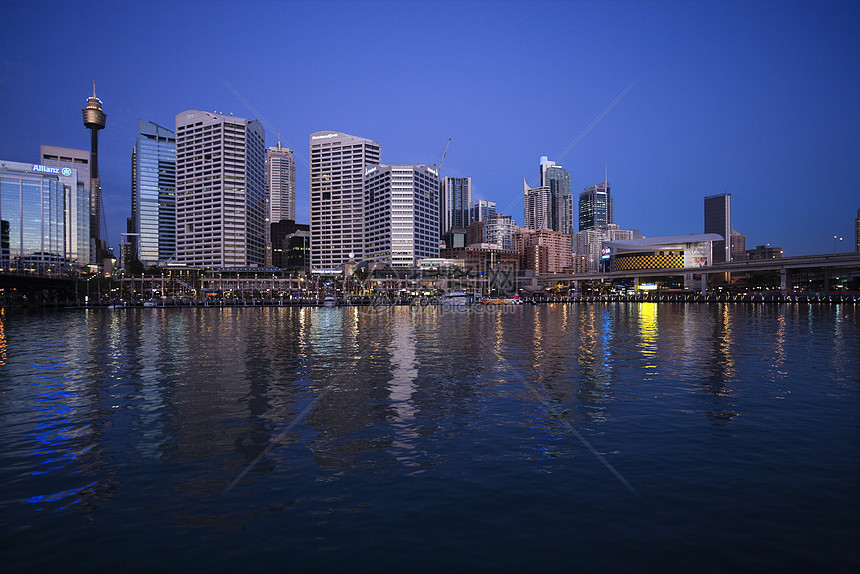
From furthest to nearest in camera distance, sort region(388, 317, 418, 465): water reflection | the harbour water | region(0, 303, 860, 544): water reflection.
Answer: region(388, 317, 418, 465): water reflection → region(0, 303, 860, 544): water reflection → the harbour water

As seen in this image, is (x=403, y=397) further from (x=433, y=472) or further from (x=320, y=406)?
(x=433, y=472)

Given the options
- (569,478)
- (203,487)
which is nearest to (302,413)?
(203,487)

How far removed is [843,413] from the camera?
18188mm

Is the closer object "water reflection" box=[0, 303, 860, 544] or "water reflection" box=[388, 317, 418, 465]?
"water reflection" box=[0, 303, 860, 544]

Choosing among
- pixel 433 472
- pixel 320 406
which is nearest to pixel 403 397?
pixel 320 406

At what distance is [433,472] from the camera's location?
12812mm

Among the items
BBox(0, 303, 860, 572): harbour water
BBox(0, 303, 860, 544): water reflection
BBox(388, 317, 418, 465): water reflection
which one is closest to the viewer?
BBox(0, 303, 860, 572): harbour water

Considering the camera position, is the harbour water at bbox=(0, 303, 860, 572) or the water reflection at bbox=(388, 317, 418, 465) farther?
the water reflection at bbox=(388, 317, 418, 465)

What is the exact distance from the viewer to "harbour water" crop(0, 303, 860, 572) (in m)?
9.05

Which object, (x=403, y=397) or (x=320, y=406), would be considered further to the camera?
(x=403, y=397)

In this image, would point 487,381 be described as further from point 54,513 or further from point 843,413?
point 54,513

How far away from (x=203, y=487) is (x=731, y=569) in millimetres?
10784

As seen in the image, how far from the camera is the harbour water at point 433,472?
9.05 meters

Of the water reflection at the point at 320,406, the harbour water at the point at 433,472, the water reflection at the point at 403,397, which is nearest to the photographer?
the harbour water at the point at 433,472
